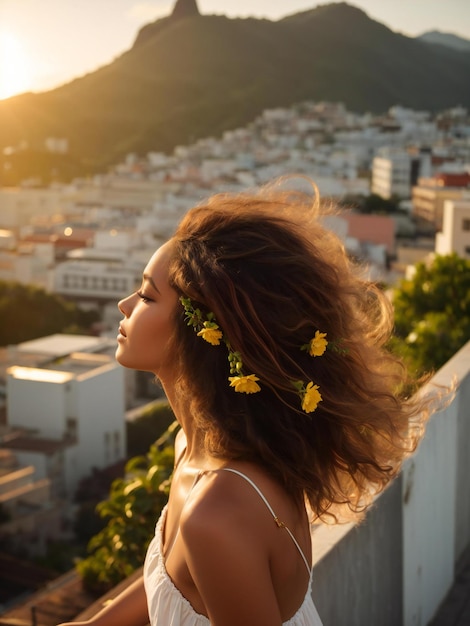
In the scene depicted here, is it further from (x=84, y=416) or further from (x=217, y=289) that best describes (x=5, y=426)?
(x=217, y=289)

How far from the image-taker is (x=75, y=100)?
6681cm

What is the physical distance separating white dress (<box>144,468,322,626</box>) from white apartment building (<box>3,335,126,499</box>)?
1536cm

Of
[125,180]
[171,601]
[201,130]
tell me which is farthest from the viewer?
[201,130]

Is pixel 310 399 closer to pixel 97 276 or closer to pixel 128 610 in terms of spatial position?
pixel 128 610

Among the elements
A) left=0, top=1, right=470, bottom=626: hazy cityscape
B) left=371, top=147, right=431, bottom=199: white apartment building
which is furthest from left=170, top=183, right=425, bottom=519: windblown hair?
left=371, top=147, right=431, bottom=199: white apartment building

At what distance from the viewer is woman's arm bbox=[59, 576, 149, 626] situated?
1.14 m

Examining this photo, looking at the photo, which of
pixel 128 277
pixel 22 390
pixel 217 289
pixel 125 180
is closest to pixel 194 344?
pixel 217 289

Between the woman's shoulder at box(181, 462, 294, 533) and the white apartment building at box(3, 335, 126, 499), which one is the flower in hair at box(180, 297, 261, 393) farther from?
the white apartment building at box(3, 335, 126, 499)

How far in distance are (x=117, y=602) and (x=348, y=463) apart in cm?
33

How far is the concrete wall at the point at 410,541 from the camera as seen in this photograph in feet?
4.67

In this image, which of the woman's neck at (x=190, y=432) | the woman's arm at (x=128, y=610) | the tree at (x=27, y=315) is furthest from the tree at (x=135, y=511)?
the tree at (x=27, y=315)

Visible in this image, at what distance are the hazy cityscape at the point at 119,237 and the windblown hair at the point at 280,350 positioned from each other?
22 centimetres

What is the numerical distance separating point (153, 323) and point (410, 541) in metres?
0.95

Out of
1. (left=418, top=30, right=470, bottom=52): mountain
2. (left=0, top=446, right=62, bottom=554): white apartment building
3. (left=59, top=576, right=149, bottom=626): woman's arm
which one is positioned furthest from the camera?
(left=418, top=30, right=470, bottom=52): mountain
